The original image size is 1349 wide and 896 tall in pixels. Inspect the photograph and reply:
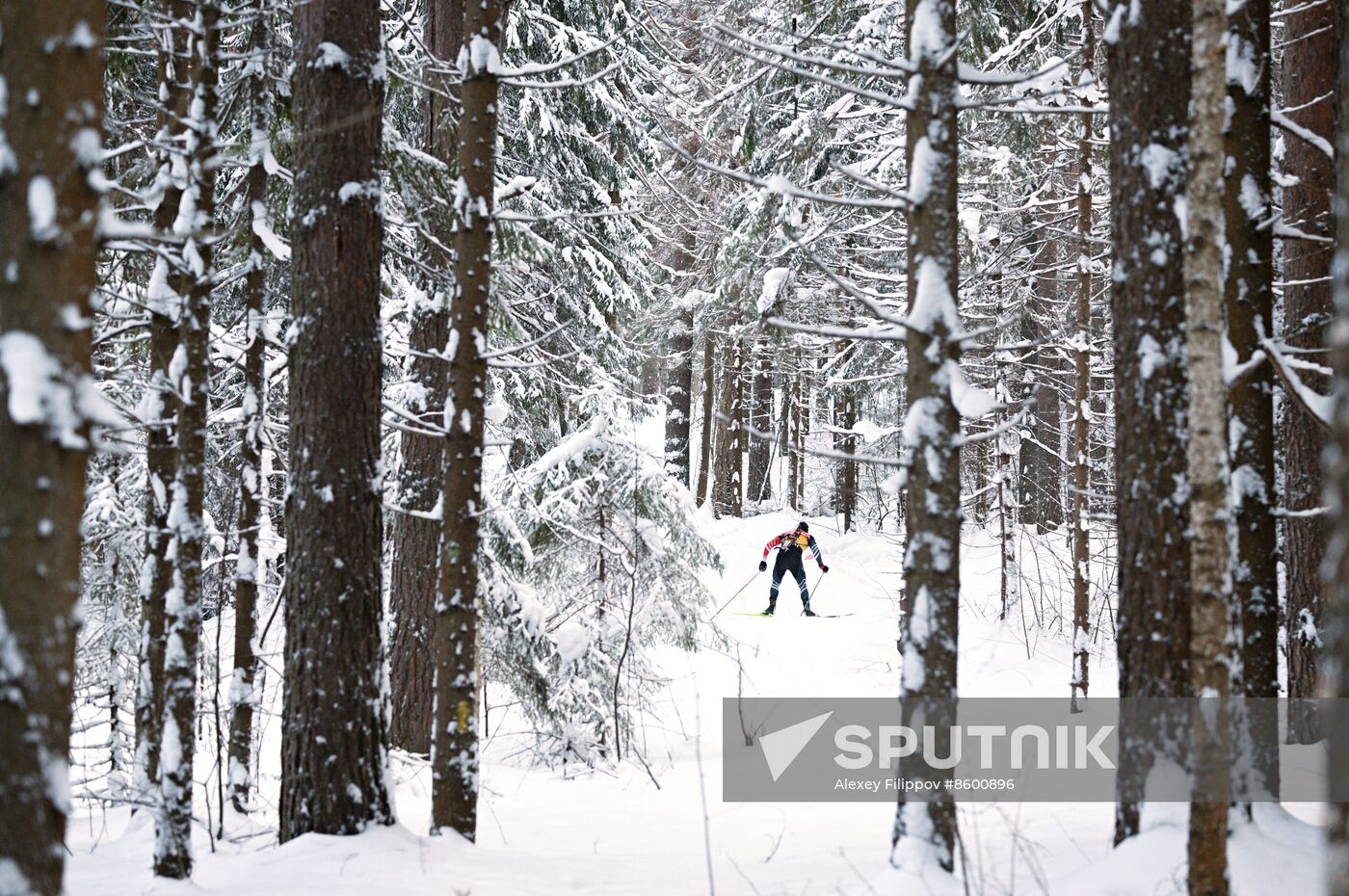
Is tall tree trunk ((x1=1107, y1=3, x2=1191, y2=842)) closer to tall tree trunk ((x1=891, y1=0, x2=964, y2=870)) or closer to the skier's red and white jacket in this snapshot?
tall tree trunk ((x1=891, y1=0, x2=964, y2=870))

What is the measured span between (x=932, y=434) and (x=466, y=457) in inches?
103

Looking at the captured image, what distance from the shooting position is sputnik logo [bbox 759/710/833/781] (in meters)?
9.01

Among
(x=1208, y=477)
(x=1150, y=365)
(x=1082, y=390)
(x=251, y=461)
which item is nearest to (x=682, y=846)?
(x=251, y=461)

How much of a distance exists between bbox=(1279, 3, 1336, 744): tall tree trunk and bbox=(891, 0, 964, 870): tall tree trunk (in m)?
4.19

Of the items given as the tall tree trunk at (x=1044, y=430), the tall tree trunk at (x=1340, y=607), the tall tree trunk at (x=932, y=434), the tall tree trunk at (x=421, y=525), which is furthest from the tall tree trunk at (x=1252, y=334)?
the tall tree trunk at (x=1044, y=430)

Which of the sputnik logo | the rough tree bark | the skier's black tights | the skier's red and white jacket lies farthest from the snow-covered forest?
the rough tree bark

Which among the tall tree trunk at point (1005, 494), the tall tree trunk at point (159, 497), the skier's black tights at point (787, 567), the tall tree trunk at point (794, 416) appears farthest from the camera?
the tall tree trunk at point (794, 416)

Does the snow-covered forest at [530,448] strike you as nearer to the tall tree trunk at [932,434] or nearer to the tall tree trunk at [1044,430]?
the tall tree trunk at [932,434]

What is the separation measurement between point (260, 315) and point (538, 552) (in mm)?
4075

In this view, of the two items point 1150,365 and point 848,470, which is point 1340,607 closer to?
point 1150,365

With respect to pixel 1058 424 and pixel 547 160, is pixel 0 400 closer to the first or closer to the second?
pixel 547 160

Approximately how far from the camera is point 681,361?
2231cm

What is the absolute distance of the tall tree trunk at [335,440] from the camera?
522 cm

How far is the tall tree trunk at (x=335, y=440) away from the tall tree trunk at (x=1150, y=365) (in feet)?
12.7
